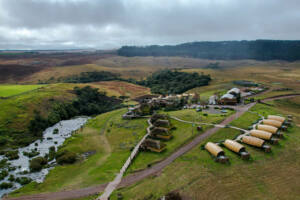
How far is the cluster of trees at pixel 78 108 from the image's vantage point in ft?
214

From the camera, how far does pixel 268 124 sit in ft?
152

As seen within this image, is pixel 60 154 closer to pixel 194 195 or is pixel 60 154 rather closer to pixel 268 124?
pixel 194 195

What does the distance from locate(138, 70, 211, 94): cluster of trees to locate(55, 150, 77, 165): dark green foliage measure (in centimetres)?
8893

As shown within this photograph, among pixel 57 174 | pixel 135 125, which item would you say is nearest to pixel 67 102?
pixel 135 125

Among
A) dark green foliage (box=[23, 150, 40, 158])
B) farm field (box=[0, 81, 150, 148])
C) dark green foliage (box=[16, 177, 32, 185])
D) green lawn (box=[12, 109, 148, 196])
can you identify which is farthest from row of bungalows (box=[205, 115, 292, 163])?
farm field (box=[0, 81, 150, 148])

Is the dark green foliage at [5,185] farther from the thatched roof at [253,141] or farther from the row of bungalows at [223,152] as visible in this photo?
the thatched roof at [253,141]

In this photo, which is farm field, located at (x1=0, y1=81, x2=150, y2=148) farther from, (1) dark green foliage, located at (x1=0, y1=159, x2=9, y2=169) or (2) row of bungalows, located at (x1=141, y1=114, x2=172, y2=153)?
(2) row of bungalows, located at (x1=141, y1=114, x2=172, y2=153)

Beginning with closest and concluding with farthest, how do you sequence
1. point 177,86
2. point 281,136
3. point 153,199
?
point 153,199 < point 281,136 < point 177,86

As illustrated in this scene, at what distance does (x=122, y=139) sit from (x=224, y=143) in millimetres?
26039

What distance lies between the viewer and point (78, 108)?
92.2 m

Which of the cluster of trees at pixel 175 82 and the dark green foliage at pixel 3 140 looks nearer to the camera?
the dark green foliage at pixel 3 140

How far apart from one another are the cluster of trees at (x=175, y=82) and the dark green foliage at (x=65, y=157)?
88.9 metres

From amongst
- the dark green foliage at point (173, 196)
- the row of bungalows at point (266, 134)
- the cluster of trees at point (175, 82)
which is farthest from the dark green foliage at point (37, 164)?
the cluster of trees at point (175, 82)

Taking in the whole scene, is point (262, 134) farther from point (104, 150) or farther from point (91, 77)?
point (91, 77)
